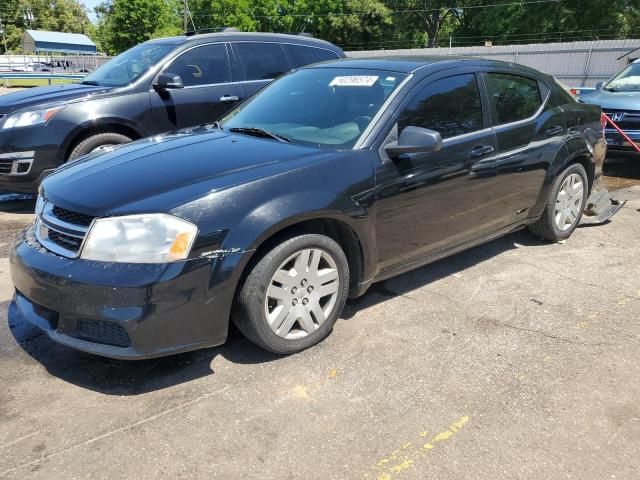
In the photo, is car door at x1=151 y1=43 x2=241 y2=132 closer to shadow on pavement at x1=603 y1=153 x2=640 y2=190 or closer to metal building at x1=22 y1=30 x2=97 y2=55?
shadow on pavement at x1=603 y1=153 x2=640 y2=190

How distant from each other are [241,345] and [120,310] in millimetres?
910

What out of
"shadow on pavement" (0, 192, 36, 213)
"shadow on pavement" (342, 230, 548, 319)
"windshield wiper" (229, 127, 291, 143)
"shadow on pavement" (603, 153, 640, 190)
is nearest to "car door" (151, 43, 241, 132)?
"shadow on pavement" (0, 192, 36, 213)

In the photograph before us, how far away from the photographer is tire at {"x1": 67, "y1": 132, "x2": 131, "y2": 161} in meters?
5.80

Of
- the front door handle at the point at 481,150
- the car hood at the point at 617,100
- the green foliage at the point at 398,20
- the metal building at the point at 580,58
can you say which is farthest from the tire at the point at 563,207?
the green foliage at the point at 398,20

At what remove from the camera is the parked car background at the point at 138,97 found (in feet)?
18.7

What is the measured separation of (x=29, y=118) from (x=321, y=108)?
11.6 feet

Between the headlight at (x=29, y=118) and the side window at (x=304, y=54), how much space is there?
292 cm

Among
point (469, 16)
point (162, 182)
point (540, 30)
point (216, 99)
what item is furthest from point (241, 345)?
point (469, 16)

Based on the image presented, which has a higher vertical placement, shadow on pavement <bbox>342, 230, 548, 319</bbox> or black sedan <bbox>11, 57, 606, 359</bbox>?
black sedan <bbox>11, 57, 606, 359</bbox>

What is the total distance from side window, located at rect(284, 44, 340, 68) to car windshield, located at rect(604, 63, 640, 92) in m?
4.90

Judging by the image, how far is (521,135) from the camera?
4.39 m

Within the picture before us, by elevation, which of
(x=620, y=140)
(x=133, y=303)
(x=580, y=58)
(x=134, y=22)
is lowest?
(x=620, y=140)

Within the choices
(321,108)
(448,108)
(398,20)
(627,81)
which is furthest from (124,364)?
(398,20)

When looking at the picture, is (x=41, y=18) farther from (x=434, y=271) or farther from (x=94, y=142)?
(x=434, y=271)
